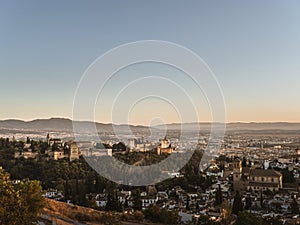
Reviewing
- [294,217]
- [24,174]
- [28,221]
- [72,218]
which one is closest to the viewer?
[28,221]

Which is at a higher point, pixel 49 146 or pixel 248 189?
pixel 49 146

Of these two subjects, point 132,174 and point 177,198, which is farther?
point 132,174

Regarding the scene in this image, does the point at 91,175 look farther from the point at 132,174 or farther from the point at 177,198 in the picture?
the point at 177,198

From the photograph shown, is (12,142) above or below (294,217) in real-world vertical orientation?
above

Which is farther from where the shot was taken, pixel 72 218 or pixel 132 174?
pixel 132 174

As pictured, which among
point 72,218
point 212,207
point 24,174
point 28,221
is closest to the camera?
point 28,221

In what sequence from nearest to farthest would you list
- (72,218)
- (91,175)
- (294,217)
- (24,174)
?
1. (72,218)
2. (294,217)
3. (91,175)
4. (24,174)

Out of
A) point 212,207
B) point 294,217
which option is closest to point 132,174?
point 212,207

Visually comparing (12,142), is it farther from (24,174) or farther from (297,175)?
(297,175)

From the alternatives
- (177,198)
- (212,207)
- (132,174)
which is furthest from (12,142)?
(212,207)
